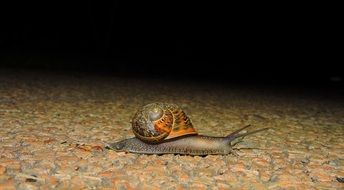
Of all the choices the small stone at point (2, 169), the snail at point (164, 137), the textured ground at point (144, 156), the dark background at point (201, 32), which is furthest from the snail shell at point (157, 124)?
the dark background at point (201, 32)

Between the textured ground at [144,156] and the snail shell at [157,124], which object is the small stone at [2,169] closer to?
the textured ground at [144,156]

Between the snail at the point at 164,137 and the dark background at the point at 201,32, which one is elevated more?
the dark background at the point at 201,32

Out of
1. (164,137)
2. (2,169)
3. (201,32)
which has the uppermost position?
(201,32)

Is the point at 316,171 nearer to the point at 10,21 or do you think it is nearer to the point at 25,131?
the point at 25,131

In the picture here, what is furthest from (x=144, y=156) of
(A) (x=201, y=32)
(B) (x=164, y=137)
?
(A) (x=201, y=32)

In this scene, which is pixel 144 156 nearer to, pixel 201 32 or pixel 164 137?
pixel 164 137

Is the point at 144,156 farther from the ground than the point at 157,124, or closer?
closer

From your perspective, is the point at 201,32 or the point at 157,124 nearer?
the point at 157,124
